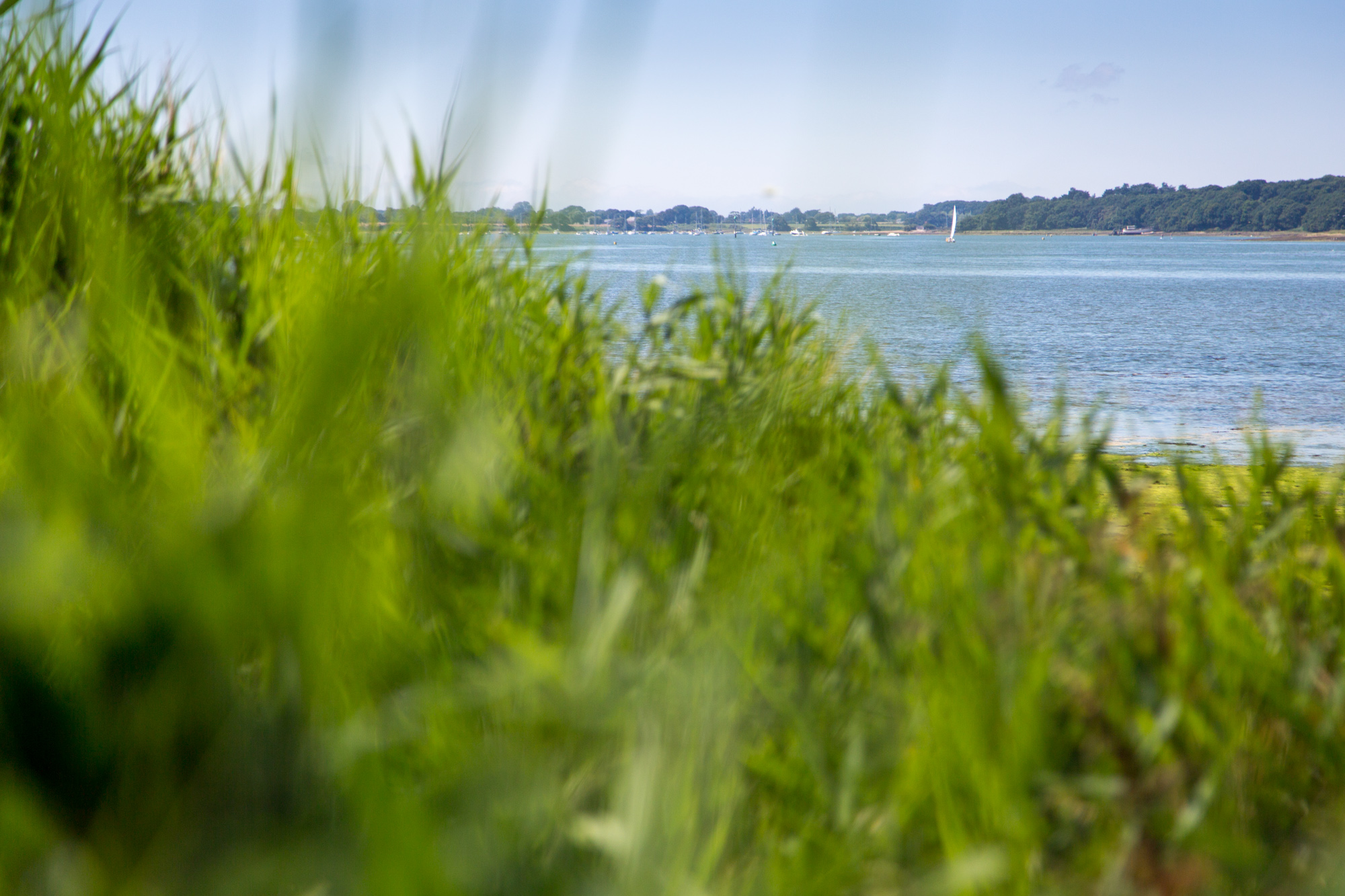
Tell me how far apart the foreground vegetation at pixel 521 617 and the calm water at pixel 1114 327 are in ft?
1.32

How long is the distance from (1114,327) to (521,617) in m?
20.4

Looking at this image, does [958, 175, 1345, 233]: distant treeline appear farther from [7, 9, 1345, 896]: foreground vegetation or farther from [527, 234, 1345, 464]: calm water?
[7, 9, 1345, 896]: foreground vegetation

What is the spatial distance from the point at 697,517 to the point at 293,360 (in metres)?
1.14

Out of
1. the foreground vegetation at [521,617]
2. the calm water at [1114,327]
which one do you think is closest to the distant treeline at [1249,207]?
the calm water at [1114,327]

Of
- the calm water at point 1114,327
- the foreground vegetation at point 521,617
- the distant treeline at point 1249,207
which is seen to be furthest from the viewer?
the distant treeline at point 1249,207

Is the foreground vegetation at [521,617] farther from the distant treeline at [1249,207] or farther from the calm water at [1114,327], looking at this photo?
the distant treeline at [1249,207]

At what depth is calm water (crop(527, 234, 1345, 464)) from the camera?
2816 mm

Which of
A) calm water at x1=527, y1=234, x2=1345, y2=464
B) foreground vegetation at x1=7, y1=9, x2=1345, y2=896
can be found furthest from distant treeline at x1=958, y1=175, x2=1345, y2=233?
foreground vegetation at x1=7, y1=9, x2=1345, y2=896

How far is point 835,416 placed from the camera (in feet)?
8.51

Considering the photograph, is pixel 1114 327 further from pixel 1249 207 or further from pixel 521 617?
pixel 1249 207

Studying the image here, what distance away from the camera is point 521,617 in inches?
52.6

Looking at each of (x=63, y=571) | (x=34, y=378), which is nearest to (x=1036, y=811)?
(x=63, y=571)

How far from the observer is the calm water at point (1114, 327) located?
2.82 metres

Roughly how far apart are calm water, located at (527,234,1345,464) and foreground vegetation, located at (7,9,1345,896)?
40 centimetres
